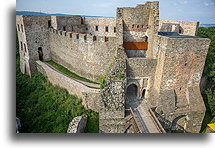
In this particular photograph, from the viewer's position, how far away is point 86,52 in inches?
410

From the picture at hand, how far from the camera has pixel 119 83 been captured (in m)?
7.73

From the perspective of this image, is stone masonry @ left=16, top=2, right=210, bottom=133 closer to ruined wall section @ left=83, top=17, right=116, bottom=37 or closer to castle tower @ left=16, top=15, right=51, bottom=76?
castle tower @ left=16, top=15, right=51, bottom=76

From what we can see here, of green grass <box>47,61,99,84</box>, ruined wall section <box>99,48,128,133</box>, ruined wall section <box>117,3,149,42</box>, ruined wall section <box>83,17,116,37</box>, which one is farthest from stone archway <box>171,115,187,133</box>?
ruined wall section <box>83,17,116,37</box>

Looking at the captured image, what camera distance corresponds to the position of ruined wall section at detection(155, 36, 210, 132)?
753 cm

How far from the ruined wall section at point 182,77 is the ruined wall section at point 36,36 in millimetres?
9585

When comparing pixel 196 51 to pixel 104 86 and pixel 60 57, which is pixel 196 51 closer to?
pixel 104 86

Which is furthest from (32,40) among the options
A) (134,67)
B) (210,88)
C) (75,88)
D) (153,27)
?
(210,88)

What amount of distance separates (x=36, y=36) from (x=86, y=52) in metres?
5.16

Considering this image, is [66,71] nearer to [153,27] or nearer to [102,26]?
[102,26]

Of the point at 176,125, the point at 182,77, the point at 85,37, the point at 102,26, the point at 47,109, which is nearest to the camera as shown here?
the point at 182,77

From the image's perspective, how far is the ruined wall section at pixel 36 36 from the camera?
1234 cm

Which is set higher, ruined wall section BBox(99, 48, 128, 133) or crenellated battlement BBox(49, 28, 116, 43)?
crenellated battlement BBox(49, 28, 116, 43)

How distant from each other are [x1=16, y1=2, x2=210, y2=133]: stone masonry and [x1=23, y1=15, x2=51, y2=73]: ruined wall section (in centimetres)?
7

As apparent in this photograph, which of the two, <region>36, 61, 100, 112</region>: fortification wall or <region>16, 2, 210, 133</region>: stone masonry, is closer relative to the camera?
<region>16, 2, 210, 133</region>: stone masonry
